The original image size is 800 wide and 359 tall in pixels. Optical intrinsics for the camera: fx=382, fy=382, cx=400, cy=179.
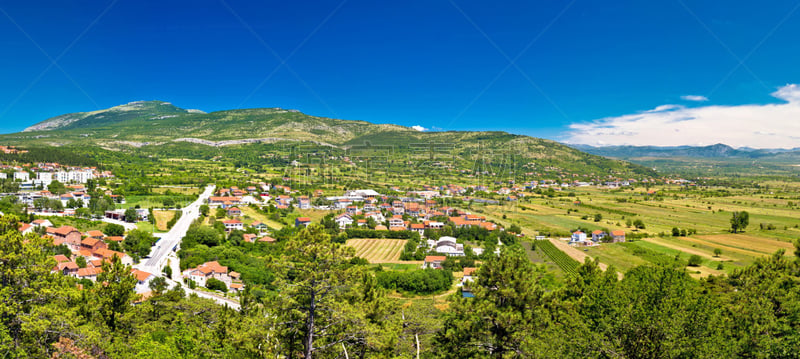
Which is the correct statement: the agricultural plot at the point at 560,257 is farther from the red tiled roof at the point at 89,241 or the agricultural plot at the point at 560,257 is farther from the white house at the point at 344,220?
the red tiled roof at the point at 89,241

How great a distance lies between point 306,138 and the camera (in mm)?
130875

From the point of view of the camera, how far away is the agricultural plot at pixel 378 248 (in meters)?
34.4

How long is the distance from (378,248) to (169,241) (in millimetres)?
19039

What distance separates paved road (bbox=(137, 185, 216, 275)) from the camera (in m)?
28.5

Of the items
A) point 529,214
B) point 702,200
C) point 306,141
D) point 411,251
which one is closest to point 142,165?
point 306,141

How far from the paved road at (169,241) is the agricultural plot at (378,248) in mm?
15287

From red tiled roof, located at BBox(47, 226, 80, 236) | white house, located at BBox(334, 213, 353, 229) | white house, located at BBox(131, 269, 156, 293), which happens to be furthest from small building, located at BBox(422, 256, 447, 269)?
red tiled roof, located at BBox(47, 226, 80, 236)

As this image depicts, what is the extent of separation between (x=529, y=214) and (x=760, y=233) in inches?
938

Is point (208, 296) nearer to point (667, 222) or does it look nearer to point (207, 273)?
point (207, 273)

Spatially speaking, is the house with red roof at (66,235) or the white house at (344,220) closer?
the house with red roof at (66,235)

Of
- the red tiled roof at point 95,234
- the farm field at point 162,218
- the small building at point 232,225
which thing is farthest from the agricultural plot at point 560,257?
the red tiled roof at point 95,234

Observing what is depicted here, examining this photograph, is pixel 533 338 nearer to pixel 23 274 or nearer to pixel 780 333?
pixel 780 333

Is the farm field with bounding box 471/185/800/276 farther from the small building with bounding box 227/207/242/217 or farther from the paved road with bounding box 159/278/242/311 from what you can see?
the small building with bounding box 227/207/242/217

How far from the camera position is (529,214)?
5416 centimetres
